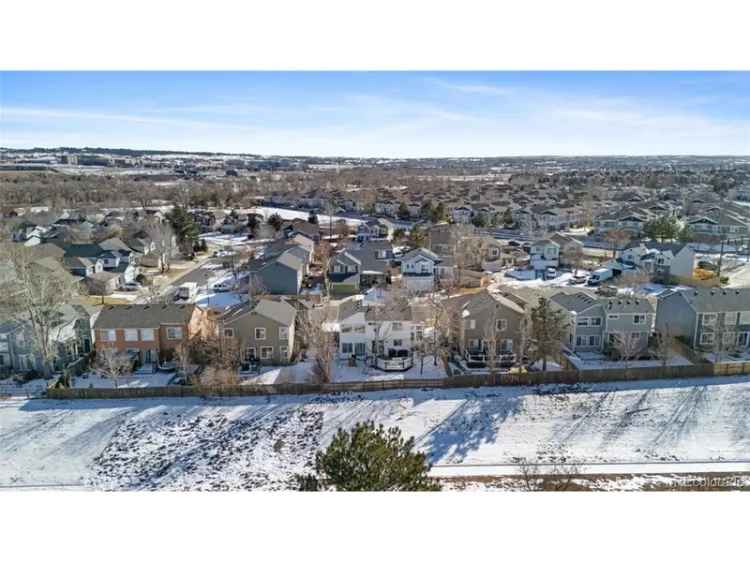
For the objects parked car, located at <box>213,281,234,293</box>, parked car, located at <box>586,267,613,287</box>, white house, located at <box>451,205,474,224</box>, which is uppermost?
white house, located at <box>451,205,474,224</box>

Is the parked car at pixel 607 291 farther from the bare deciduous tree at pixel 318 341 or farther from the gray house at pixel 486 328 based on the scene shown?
the bare deciduous tree at pixel 318 341

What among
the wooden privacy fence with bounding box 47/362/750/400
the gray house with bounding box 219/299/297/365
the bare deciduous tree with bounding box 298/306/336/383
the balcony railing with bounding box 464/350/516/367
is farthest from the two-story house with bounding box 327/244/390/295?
the wooden privacy fence with bounding box 47/362/750/400

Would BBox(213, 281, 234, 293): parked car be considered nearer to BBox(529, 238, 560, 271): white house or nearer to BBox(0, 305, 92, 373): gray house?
BBox(0, 305, 92, 373): gray house

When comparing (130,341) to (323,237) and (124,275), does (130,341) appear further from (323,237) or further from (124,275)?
(323,237)

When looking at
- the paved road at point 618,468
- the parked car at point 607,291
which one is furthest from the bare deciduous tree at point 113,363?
the parked car at point 607,291
